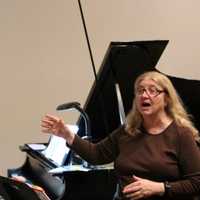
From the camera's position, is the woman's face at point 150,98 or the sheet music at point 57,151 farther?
the sheet music at point 57,151

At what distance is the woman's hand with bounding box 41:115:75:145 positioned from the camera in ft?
7.66

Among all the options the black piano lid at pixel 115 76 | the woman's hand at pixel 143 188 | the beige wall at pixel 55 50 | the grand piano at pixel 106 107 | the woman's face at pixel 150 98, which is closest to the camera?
the woman's hand at pixel 143 188

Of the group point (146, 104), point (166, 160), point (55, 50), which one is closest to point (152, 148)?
point (166, 160)

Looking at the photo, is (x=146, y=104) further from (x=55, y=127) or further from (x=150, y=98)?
(x=55, y=127)

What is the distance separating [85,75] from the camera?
4.43 m

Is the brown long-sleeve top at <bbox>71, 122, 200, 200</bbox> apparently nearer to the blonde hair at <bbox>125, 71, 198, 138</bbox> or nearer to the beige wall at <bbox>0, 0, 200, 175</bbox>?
the blonde hair at <bbox>125, 71, 198, 138</bbox>

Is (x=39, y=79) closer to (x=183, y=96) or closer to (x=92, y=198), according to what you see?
(x=183, y=96)

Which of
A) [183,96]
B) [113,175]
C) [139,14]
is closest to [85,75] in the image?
[139,14]

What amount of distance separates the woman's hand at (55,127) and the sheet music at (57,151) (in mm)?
322

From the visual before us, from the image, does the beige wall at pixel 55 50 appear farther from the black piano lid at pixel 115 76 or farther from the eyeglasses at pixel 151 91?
the eyeglasses at pixel 151 91

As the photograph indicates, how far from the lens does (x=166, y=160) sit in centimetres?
215

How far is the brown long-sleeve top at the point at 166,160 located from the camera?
2111 mm

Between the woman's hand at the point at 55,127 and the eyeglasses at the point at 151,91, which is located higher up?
the eyeglasses at the point at 151,91

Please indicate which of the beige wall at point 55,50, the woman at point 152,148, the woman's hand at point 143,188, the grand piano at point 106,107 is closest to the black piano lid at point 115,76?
the grand piano at point 106,107
